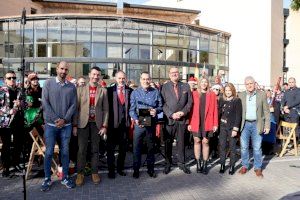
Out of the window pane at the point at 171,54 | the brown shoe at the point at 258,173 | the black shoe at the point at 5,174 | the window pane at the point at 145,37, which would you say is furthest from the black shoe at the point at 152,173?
the window pane at the point at 171,54

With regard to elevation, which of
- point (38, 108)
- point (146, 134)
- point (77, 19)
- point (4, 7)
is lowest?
point (146, 134)

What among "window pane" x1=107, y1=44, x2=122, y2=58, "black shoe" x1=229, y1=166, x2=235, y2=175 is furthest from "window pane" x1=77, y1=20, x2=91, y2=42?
"black shoe" x1=229, y1=166, x2=235, y2=175

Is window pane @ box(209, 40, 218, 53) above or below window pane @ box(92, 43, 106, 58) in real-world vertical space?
above

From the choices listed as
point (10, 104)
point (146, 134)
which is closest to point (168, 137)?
point (146, 134)

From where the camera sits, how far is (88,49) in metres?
28.7

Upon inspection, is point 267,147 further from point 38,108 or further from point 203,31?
point 203,31

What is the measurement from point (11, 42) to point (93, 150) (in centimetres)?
2552

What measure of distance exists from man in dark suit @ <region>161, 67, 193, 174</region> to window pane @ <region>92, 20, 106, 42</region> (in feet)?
71.9

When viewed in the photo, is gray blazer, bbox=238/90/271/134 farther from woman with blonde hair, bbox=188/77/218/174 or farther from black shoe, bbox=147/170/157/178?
black shoe, bbox=147/170/157/178

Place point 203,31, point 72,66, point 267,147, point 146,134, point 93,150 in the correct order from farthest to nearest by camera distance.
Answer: point 203,31, point 72,66, point 267,147, point 146,134, point 93,150

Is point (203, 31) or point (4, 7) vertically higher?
point (4, 7)

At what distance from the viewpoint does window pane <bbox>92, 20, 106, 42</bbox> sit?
94.9 ft

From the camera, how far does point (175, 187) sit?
6.74 metres

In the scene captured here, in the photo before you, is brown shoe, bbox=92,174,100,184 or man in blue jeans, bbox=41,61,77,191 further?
brown shoe, bbox=92,174,100,184
